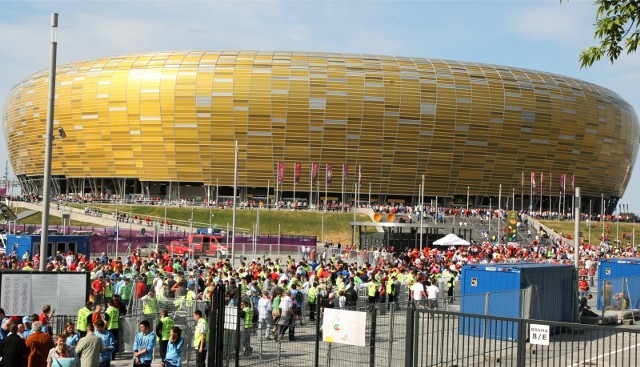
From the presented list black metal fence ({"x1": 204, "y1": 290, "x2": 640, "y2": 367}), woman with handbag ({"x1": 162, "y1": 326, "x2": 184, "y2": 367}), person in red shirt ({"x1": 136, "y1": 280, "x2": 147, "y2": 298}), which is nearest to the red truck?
person in red shirt ({"x1": 136, "y1": 280, "x2": 147, "y2": 298})

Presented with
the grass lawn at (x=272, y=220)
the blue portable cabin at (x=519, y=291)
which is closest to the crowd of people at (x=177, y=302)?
the blue portable cabin at (x=519, y=291)

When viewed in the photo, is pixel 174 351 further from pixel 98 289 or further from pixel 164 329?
pixel 98 289

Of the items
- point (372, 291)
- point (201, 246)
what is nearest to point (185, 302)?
point (372, 291)

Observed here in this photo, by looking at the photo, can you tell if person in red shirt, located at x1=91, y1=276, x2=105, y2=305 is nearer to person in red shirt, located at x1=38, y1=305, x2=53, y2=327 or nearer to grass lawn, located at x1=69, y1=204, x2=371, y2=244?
person in red shirt, located at x1=38, y1=305, x2=53, y2=327

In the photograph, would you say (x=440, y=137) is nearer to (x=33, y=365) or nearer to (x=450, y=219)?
(x=450, y=219)

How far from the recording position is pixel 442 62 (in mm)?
106562

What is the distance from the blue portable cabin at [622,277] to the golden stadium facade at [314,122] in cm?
7008

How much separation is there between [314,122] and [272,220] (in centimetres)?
1823

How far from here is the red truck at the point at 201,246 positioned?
176 ft

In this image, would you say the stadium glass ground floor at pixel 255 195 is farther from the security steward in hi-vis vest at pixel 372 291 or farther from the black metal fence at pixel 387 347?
the black metal fence at pixel 387 347

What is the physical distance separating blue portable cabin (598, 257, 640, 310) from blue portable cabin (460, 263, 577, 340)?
3.56 m

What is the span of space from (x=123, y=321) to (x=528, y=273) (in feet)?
35.1

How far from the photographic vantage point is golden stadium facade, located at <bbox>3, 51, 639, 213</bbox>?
10094 cm

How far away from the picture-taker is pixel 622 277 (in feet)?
91.9
